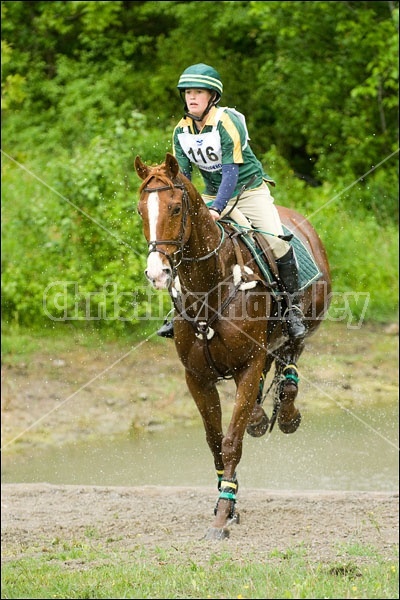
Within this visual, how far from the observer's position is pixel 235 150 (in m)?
8.01

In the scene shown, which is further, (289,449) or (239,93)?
(239,93)

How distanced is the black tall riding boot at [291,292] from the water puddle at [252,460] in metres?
3.37

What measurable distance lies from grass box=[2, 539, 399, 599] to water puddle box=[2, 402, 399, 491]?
13.4 feet

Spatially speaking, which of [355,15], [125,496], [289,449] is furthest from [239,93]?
[125,496]

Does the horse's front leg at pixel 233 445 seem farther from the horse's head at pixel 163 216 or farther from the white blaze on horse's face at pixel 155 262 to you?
the white blaze on horse's face at pixel 155 262

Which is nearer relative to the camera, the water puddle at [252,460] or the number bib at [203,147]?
the number bib at [203,147]

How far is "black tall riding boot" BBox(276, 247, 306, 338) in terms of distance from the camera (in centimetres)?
895

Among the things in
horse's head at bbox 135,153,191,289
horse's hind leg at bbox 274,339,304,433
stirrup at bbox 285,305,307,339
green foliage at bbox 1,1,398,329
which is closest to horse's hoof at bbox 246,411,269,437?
horse's hind leg at bbox 274,339,304,433

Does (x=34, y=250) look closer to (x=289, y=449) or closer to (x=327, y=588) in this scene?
(x=289, y=449)

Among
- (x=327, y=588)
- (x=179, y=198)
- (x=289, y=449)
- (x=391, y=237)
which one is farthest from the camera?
(x=391, y=237)

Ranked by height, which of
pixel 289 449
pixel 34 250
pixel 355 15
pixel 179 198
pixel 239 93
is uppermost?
pixel 355 15

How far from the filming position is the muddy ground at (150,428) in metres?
8.94

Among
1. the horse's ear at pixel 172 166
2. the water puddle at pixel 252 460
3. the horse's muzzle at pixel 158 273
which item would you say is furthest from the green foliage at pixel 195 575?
the water puddle at pixel 252 460

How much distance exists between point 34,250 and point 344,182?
651 centimetres
